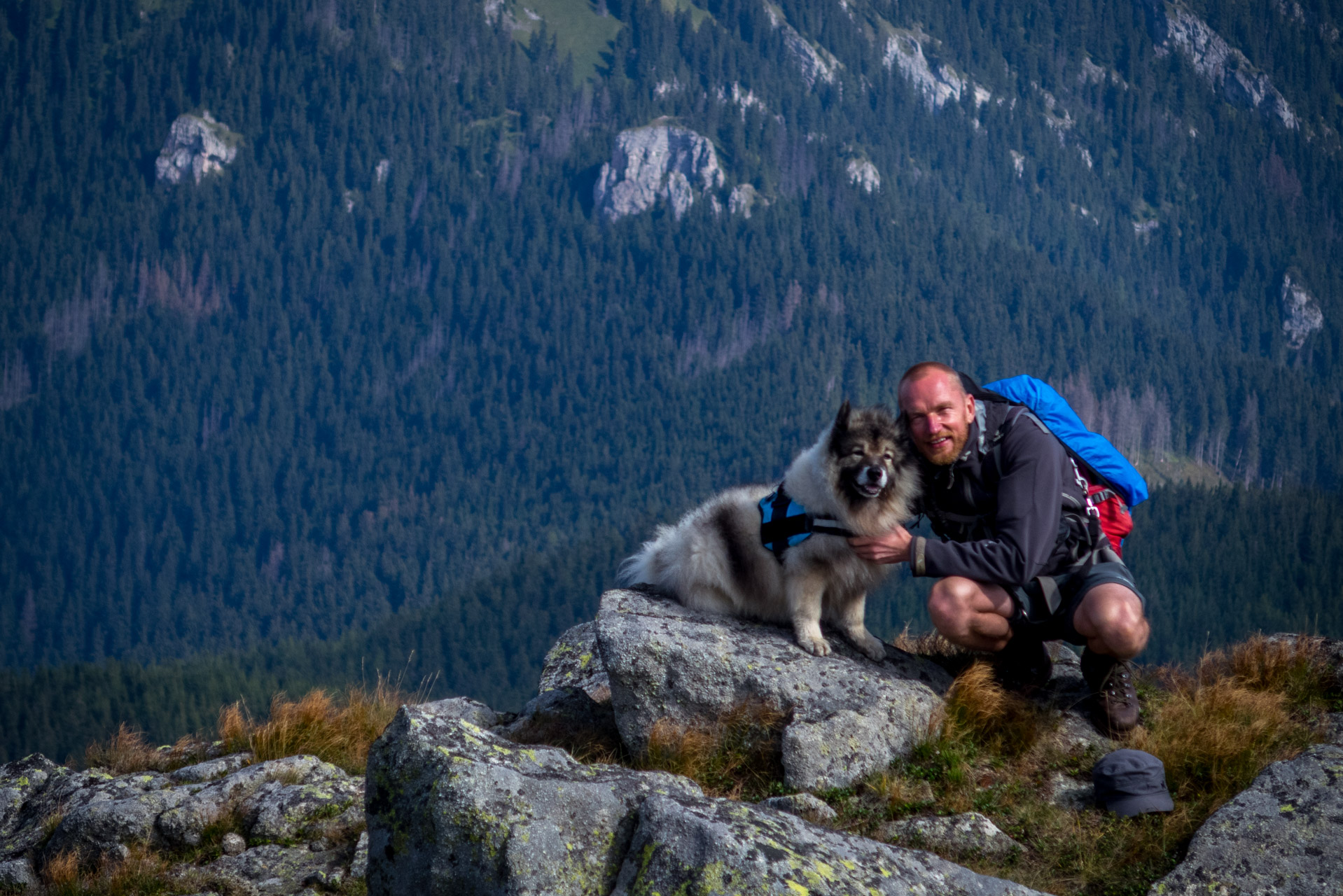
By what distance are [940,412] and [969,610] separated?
4.52ft

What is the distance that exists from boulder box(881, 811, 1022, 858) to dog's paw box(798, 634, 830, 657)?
A: 5.02 ft

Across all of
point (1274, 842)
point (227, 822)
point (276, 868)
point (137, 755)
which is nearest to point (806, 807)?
Result: point (1274, 842)

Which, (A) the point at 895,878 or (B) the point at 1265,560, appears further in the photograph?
(B) the point at 1265,560

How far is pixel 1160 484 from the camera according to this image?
624 ft

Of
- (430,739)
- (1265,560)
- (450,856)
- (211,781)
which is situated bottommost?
(1265,560)

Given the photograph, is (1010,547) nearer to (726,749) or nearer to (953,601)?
(953,601)

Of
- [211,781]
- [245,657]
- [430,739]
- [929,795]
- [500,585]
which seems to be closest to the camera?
[430,739]

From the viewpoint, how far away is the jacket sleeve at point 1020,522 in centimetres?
644

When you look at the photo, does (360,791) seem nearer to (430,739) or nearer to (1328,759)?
(430,739)

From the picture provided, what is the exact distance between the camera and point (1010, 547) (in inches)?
255

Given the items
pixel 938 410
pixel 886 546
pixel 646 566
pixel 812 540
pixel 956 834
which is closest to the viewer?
pixel 956 834

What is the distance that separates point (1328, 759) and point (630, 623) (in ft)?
14.7

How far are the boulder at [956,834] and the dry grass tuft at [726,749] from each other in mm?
937

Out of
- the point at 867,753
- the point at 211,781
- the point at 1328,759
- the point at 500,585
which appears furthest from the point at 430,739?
the point at 500,585
